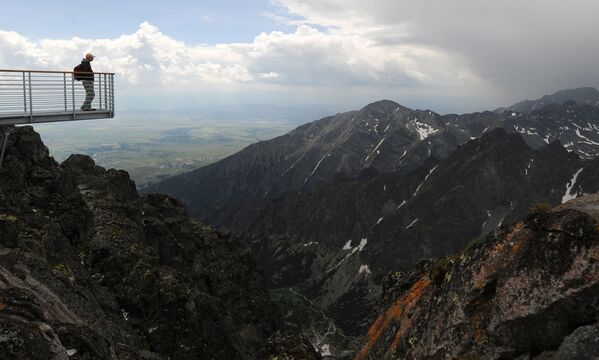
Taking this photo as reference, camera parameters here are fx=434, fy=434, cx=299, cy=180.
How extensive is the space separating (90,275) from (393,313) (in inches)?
949

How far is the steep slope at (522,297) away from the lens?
1147cm

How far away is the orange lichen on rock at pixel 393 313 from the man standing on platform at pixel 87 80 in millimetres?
28553

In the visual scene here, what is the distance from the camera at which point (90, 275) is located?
33.2 metres

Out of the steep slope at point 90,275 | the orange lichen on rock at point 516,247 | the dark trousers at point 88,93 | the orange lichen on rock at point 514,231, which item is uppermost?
the dark trousers at point 88,93

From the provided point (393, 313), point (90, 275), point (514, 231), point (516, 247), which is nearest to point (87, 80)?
point (90, 275)

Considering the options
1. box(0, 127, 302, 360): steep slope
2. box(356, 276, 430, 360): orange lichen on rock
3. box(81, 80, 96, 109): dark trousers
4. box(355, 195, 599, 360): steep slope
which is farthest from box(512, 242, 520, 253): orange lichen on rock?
box(81, 80, 96, 109): dark trousers

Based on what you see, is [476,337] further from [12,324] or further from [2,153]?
[2,153]

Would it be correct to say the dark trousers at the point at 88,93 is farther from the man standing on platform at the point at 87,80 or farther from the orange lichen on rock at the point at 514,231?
the orange lichen on rock at the point at 514,231

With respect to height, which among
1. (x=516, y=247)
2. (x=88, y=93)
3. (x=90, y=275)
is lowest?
(x=90, y=275)

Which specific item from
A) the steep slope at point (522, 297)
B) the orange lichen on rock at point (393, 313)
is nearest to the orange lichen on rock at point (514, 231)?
the steep slope at point (522, 297)

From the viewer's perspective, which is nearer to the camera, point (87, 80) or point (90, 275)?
point (90, 275)

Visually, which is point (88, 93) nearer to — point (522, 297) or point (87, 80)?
point (87, 80)

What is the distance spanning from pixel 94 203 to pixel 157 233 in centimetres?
1305

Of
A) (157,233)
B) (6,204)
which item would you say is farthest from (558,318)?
(157,233)
